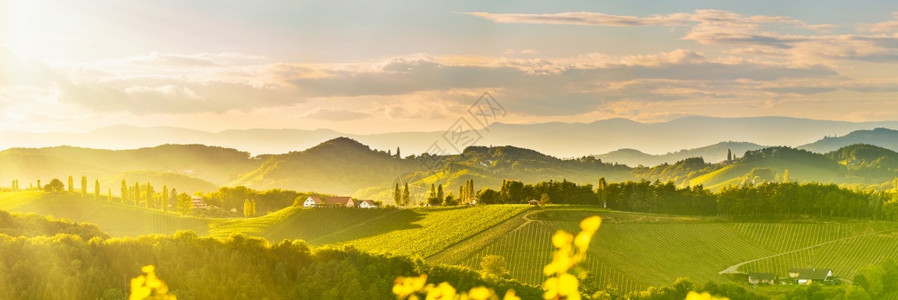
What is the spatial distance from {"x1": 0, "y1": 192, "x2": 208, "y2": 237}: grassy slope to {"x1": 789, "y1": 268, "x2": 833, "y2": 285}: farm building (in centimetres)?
9542

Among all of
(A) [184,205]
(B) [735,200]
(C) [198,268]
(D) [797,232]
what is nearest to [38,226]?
(C) [198,268]

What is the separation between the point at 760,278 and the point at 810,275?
7.33 metres

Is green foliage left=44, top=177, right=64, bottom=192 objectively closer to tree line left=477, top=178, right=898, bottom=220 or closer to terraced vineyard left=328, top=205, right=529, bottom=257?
terraced vineyard left=328, top=205, right=529, bottom=257

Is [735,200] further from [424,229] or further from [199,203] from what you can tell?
[199,203]

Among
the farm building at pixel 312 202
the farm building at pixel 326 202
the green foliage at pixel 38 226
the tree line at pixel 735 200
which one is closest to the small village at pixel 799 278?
the tree line at pixel 735 200

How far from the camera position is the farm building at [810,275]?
9302cm

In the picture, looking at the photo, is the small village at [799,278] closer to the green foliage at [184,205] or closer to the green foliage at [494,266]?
the green foliage at [494,266]

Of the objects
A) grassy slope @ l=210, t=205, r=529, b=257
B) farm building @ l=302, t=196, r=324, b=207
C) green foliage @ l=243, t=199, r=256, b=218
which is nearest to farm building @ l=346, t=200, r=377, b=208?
farm building @ l=302, t=196, r=324, b=207

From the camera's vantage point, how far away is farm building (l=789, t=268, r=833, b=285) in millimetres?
93019

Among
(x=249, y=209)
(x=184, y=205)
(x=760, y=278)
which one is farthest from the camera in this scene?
(x=249, y=209)

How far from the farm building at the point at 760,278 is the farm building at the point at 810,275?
4.09m

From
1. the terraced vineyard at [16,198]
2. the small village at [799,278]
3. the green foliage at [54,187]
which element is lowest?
the small village at [799,278]

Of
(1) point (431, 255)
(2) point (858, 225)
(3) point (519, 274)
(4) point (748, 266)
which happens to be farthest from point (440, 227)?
(2) point (858, 225)

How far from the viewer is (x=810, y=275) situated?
9412 cm
